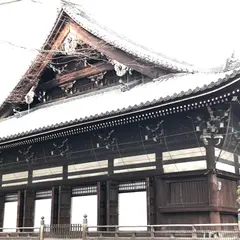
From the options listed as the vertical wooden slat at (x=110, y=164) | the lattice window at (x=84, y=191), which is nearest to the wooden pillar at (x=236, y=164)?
the vertical wooden slat at (x=110, y=164)

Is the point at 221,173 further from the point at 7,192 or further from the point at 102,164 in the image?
the point at 7,192

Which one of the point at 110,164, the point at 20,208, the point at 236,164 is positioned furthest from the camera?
the point at 20,208

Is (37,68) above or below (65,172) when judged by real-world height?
above

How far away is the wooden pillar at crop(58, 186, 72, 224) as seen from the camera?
14.6 metres

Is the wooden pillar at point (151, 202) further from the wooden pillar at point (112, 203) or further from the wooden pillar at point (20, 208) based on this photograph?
the wooden pillar at point (20, 208)

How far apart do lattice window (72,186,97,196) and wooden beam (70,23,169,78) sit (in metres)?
5.35

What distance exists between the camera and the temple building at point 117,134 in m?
11.5

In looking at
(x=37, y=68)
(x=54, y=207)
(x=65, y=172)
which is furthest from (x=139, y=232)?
(x=37, y=68)

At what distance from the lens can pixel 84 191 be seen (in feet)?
47.8

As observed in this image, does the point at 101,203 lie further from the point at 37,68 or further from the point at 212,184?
the point at 37,68

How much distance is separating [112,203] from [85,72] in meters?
7.29

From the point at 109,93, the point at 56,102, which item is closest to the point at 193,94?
the point at 109,93

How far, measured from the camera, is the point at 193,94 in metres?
10.4

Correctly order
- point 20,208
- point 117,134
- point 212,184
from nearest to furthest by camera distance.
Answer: point 212,184 < point 117,134 < point 20,208
